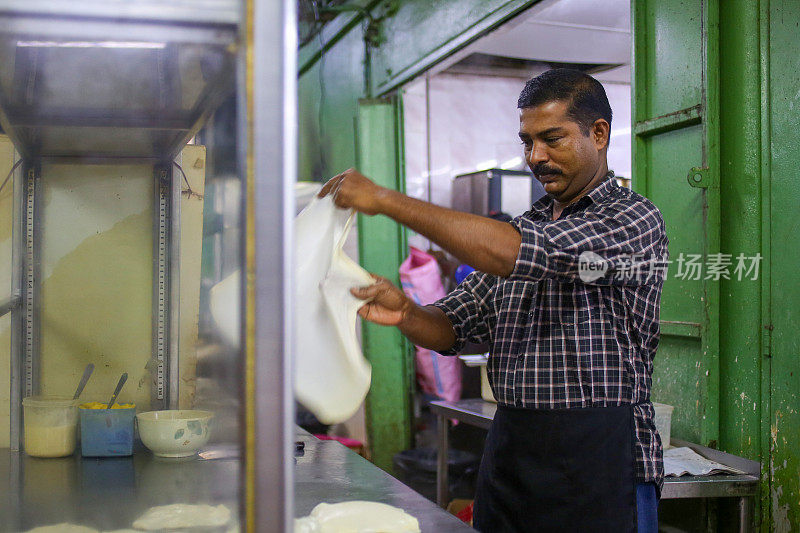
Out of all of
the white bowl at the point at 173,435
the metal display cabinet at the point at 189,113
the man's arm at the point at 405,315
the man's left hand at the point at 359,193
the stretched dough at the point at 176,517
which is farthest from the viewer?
the white bowl at the point at 173,435

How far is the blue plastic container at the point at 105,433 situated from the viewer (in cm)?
171

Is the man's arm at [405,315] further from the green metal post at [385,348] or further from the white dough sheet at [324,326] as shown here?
the green metal post at [385,348]

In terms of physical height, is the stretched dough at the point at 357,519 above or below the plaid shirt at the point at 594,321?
below

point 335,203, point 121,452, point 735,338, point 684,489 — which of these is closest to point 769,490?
point 684,489

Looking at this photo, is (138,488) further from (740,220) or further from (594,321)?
(740,220)

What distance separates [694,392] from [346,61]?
331cm

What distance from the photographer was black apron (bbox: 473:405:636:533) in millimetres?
1521

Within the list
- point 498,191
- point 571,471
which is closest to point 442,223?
point 571,471

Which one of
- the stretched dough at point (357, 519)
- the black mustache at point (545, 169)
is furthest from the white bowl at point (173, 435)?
the black mustache at point (545, 169)

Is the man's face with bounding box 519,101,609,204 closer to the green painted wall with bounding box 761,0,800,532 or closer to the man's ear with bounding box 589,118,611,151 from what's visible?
the man's ear with bounding box 589,118,611,151

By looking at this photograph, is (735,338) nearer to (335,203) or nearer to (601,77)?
(335,203)

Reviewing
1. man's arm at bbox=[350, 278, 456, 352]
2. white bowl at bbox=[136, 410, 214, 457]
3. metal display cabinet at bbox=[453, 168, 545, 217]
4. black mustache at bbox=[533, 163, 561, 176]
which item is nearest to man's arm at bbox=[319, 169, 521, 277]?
man's arm at bbox=[350, 278, 456, 352]

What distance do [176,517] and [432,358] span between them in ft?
10.0

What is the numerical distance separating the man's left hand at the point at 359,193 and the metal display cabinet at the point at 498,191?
3358mm
